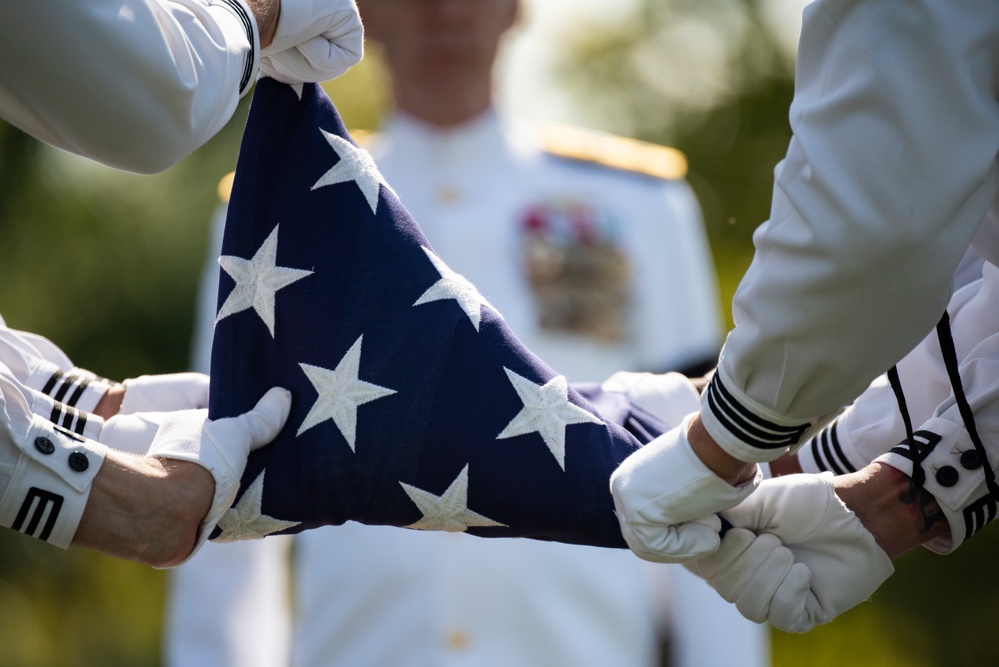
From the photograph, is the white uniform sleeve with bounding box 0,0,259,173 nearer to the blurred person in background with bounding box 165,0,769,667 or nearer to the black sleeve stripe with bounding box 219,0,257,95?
the black sleeve stripe with bounding box 219,0,257,95

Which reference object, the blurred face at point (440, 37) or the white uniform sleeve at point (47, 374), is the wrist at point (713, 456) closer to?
the white uniform sleeve at point (47, 374)

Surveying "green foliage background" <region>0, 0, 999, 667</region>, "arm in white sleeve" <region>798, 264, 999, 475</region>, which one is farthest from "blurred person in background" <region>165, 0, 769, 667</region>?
"green foliage background" <region>0, 0, 999, 667</region>

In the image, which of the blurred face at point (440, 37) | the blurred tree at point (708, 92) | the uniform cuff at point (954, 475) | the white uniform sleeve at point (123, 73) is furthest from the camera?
the blurred tree at point (708, 92)

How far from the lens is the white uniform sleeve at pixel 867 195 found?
1.42m

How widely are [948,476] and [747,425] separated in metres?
0.38

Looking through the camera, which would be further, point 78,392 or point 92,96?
point 78,392

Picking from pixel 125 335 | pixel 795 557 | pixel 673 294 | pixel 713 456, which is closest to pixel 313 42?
pixel 713 456

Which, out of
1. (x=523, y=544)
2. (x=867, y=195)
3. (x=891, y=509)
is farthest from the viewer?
(x=523, y=544)

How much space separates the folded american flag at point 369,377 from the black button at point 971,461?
0.41 meters

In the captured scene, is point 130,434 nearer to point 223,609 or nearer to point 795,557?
point 795,557

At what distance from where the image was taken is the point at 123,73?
145cm

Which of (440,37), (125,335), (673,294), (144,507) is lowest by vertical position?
(125,335)

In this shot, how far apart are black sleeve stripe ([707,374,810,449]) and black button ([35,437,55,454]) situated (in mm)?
792

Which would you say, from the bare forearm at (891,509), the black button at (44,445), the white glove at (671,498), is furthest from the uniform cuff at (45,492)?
the bare forearm at (891,509)
